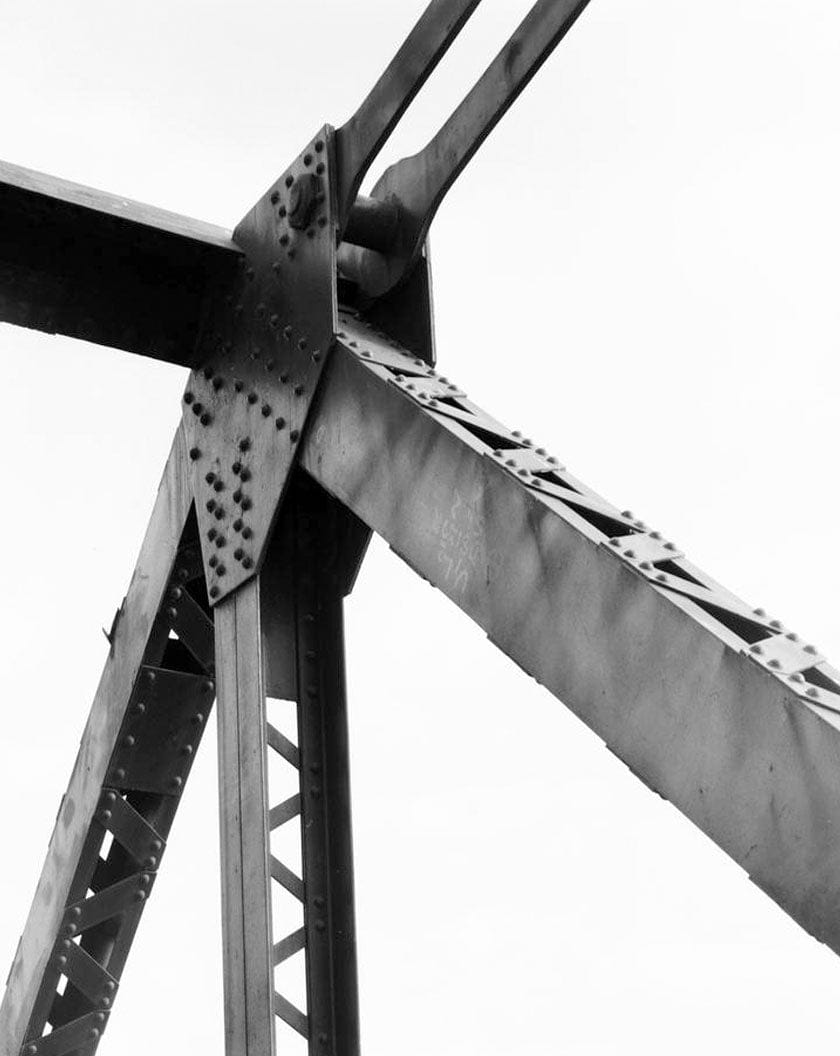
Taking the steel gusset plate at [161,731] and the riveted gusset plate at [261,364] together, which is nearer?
the riveted gusset plate at [261,364]

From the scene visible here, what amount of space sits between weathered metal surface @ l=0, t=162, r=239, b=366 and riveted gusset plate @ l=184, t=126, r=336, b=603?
0.12 m

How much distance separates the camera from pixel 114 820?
6.97 meters

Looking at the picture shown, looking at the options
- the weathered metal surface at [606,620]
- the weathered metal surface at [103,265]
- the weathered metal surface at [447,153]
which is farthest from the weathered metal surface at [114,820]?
the weathered metal surface at [606,620]

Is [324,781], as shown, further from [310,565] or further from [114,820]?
[114,820]

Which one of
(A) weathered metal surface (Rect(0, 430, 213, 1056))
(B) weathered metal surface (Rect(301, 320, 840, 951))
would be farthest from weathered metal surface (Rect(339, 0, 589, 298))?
(A) weathered metal surface (Rect(0, 430, 213, 1056))

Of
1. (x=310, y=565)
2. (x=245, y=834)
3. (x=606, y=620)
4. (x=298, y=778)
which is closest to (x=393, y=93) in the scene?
(x=310, y=565)

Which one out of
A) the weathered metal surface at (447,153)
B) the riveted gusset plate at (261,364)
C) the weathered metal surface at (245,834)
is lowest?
the weathered metal surface at (245,834)

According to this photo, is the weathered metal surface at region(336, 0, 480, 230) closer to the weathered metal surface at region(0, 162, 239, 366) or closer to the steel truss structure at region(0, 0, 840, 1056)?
the steel truss structure at region(0, 0, 840, 1056)

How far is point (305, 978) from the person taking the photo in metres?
5.84

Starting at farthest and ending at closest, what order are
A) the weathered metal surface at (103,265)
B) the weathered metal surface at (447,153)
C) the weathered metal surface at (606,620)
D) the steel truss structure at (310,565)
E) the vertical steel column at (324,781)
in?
the weathered metal surface at (103,265), the vertical steel column at (324,781), the weathered metal surface at (447,153), the steel truss structure at (310,565), the weathered metal surface at (606,620)

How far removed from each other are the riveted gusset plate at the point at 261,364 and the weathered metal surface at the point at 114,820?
0.37 m

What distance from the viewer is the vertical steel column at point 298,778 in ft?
18.5

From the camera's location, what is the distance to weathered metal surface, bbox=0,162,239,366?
6082 mm

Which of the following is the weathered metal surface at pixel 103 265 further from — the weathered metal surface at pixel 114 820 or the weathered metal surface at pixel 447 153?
the weathered metal surface at pixel 447 153
